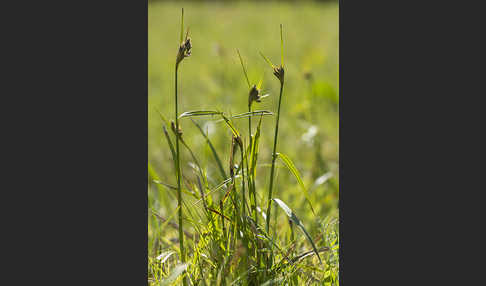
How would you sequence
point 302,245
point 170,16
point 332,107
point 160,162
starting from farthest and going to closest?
point 170,16 < point 332,107 < point 160,162 < point 302,245

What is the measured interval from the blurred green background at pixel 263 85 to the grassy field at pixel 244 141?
10mm

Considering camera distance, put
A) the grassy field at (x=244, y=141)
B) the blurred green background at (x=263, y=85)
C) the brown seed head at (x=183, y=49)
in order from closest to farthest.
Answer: the brown seed head at (x=183, y=49) → the grassy field at (x=244, y=141) → the blurred green background at (x=263, y=85)

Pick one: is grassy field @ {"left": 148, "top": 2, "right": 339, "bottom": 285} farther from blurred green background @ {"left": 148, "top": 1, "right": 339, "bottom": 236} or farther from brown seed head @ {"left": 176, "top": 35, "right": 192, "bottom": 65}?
brown seed head @ {"left": 176, "top": 35, "right": 192, "bottom": 65}

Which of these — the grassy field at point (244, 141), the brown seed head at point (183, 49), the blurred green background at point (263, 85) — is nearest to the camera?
the brown seed head at point (183, 49)

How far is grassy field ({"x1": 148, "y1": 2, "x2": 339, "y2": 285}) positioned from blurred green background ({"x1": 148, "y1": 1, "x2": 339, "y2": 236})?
0.03ft

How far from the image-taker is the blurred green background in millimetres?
2244

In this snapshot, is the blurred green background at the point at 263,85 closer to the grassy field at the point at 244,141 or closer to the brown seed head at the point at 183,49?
the grassy field at the point at 244,141

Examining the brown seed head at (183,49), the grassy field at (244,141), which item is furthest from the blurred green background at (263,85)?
the brown seed head at (183,49)

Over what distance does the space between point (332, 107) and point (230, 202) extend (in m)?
2.15

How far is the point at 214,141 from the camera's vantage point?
274cm

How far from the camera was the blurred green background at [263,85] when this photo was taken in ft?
7.36

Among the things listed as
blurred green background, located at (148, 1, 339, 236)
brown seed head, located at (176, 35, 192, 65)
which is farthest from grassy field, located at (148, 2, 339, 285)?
brown seed head, located at (176, 35, 192, 65)

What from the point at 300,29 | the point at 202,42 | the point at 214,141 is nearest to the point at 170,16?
the point at 202,42

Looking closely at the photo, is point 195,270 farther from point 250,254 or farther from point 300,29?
point 300,29
